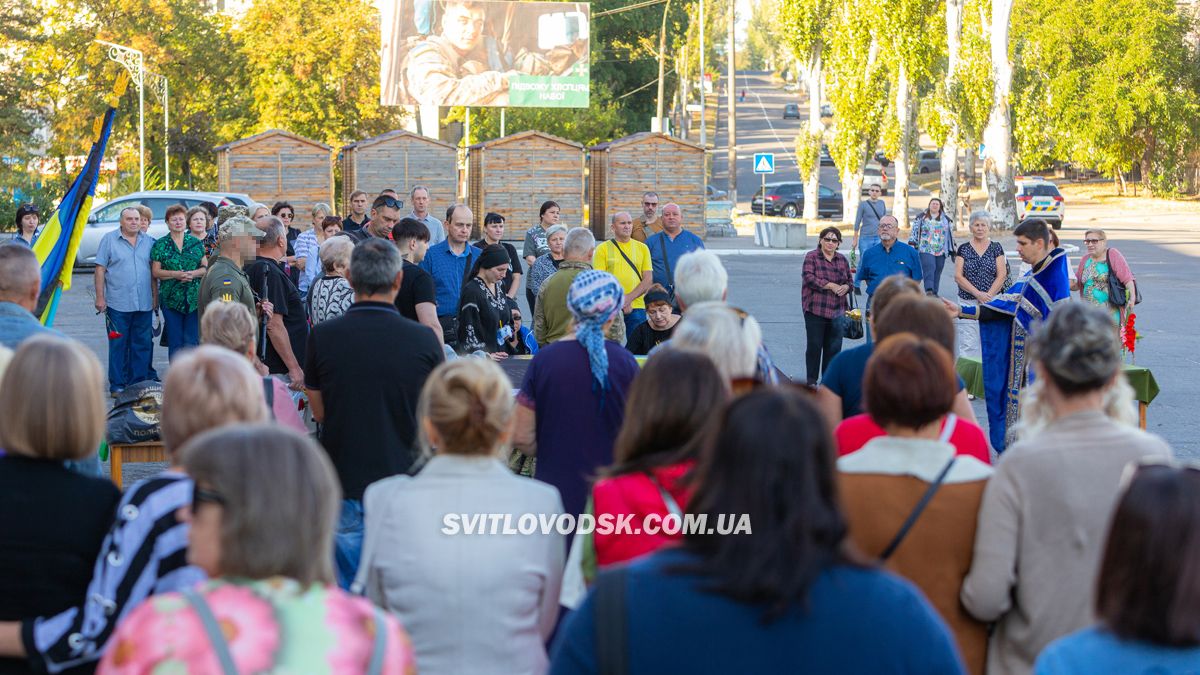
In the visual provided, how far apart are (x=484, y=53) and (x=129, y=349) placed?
3317 cm

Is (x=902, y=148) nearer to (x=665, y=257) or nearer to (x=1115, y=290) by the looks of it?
(x=1115, y=290)

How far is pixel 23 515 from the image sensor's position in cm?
335

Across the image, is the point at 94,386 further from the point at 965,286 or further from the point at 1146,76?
the point at 1146,76

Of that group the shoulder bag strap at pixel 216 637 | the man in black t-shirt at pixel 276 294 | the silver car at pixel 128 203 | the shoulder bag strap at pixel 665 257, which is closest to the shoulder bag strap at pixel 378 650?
the shoulder bag strap at pixel 216 637

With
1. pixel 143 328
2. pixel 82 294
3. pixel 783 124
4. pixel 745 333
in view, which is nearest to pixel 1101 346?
pixel 745 333

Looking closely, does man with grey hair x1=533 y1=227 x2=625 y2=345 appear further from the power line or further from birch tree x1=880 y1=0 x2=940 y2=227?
the power line

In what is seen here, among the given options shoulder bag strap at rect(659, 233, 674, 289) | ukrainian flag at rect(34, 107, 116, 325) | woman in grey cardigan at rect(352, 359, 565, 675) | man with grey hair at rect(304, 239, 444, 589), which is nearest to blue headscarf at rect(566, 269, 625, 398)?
man with grey hair at rect(304, 239, 444, 589)

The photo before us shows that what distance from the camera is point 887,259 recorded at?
1356 cm

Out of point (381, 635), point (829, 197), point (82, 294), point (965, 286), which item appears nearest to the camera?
A: point (381, 635)

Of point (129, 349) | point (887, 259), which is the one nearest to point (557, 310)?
point (887, 259)

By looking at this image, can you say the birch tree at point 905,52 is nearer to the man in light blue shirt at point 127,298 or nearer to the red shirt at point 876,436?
the man in light blue shirt at point 127,298

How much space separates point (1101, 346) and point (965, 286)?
9442 mm

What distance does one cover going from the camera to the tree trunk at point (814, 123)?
45.4 meters

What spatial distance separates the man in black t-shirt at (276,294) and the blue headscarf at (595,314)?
4.12 meters
